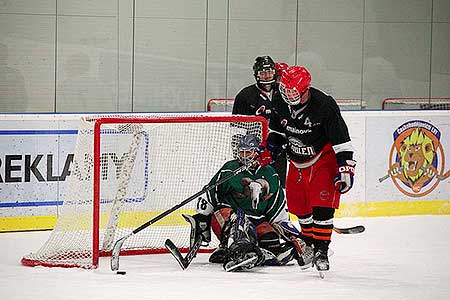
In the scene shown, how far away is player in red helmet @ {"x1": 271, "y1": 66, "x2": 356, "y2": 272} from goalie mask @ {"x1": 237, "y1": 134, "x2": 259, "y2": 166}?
19cm

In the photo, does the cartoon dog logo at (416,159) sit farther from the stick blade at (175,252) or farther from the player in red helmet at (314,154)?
the stick blade at (175,252)

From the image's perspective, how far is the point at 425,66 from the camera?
401 inches

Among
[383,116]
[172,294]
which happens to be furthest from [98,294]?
[383,116]

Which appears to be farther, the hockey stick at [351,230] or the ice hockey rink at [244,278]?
the hockey stick at [351,230]

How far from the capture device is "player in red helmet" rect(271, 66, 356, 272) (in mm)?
6535

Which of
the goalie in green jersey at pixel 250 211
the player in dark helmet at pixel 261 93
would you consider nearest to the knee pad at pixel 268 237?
the goalie in green jersey at pixel 250 211

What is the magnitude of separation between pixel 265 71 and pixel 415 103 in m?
2.80

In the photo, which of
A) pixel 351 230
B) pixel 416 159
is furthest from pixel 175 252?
pixel 416 159

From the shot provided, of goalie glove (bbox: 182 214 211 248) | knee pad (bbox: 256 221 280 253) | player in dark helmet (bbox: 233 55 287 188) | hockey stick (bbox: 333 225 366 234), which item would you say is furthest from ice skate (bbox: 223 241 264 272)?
hockey stick (bbox: 333 225 366 234)

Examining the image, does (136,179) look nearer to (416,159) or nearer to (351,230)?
(351,230)

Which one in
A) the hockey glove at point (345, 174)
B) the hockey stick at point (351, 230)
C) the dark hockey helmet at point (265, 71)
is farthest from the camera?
the hockey stick at point (351, 230)

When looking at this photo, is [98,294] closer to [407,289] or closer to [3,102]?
[407,289]

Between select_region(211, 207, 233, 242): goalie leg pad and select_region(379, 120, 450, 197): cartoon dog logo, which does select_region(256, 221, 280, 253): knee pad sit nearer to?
select_region(211, 207, 233, 242): goalie leg pad

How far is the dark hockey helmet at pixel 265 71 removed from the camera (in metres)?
7.60
